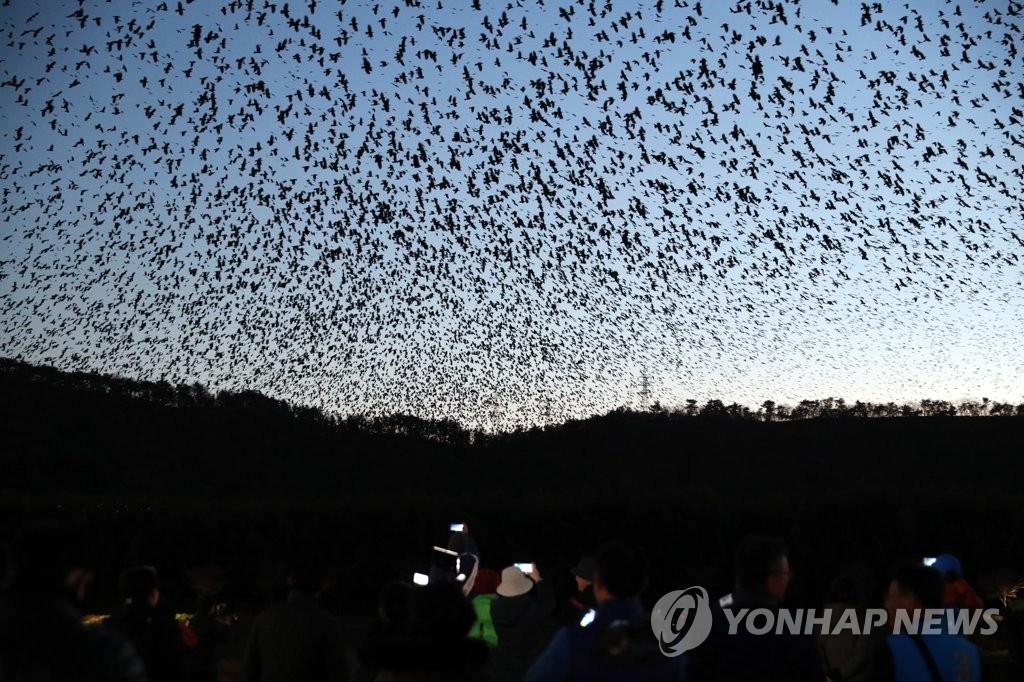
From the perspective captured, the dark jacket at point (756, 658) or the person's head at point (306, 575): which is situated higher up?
the person's head at point (306, 575)

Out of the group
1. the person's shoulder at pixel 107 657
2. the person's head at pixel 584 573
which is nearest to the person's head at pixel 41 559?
the person's shoulder at pixel 107 657

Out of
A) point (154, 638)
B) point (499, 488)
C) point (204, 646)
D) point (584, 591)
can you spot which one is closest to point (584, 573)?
point (584, 591)

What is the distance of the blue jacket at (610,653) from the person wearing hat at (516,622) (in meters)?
2.66

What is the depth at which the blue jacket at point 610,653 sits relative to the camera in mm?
3883

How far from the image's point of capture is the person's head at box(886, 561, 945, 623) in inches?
179

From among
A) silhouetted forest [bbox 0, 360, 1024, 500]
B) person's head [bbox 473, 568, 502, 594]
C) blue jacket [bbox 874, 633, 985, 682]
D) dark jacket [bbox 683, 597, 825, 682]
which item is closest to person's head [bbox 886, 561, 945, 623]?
blue jacket [bbox 874, 633, 985, 682]

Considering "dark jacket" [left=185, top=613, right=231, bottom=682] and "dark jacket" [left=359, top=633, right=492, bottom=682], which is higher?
"dark jacket" [left=359, top=633, right=492, bottom=682]

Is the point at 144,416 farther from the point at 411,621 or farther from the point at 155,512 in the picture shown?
the point at 411,621

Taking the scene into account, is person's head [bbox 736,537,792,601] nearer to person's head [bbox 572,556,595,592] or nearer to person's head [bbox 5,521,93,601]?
person's head [bbox 5,521,93,601]

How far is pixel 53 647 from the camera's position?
10.2ft

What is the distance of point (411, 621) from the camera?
3969mm

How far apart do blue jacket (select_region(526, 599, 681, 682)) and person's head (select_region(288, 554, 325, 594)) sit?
88.4 inches

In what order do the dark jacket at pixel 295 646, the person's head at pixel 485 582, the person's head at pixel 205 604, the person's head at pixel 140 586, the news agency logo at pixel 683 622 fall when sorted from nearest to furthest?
the news agency logo at pixel 683 622 < the dark jacket at pixel 295 646 < the person's head at pixel 140 586 < the person's head at pixel 485 582 < the person's head at pixel 205 604

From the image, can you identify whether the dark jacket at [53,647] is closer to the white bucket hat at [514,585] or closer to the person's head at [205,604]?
the white bucket hat at [514,585]
